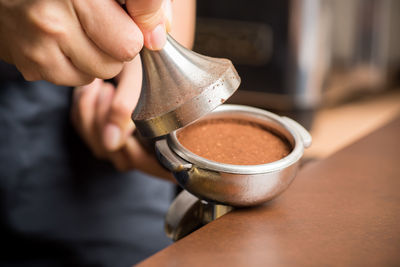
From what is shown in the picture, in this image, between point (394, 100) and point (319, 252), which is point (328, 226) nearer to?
point (319, 252)

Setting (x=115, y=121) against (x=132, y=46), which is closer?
(x=132, y=46)

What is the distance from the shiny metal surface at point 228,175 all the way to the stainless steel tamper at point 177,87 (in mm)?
29

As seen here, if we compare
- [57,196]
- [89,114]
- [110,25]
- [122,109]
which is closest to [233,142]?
[110,25]

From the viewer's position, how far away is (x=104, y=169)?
3.10 feet

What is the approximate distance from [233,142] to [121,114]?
0.29m

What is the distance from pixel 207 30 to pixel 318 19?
39 centimetres

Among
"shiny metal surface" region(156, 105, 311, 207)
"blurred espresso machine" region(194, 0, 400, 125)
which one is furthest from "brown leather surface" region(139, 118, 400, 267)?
"blurred espresso machine" region(194, 0, 400, 125)

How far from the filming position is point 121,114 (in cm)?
76

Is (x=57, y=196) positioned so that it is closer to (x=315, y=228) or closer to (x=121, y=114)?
(x=121, y=114)

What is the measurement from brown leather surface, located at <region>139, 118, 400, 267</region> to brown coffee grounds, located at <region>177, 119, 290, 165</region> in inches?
2.3

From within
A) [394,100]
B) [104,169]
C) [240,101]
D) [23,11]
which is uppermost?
[23,11]

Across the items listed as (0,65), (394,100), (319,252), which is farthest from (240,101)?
(319,252)

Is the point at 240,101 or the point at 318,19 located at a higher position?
the point at 318,19

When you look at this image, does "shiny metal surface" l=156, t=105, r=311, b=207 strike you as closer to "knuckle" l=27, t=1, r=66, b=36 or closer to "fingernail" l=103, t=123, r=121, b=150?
"knuckle" l=27, t=1, r=66, b=36
